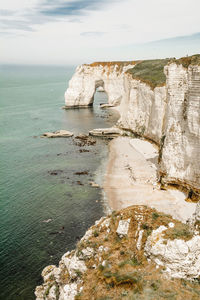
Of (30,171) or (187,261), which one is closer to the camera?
(187,261)

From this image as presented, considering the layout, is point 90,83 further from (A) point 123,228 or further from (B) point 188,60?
(A) point 123,228

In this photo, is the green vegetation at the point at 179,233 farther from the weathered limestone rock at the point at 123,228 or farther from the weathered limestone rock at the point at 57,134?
the weathered limestone rock at the point at 57,134

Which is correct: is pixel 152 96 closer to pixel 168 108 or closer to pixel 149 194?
pixel 168 108

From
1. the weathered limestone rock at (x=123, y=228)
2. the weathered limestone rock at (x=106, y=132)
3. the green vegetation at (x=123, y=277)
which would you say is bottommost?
the weathered limestone rock at (x=106, y=132)

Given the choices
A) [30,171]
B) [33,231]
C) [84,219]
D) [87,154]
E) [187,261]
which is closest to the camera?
[187,261]

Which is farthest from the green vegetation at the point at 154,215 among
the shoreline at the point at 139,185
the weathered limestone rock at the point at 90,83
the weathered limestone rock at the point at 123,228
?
the weathered limestone rock at the point at 90,83

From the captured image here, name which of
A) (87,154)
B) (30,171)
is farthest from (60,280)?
(87,154)

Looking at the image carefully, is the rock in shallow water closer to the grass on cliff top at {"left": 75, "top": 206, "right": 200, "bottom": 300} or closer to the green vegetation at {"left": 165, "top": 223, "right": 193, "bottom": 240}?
the grass on cliff top at {"left": 75, "top": 206, "right": 200, "bottom": 300}
